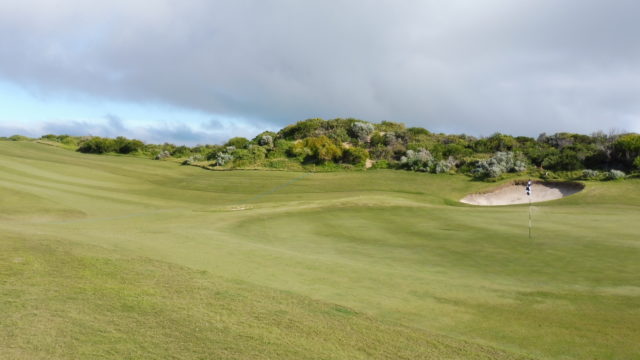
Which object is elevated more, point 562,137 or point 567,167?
point 562,137

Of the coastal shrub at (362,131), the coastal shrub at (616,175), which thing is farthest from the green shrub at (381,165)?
the coastal shrub at (616,175)

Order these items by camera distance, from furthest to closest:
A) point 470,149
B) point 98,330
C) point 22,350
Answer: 1. point 470,149
2. point 98,330
3. point 22,350

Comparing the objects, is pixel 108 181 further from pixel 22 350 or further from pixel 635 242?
pixel 635 242

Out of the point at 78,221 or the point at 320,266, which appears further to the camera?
the point at 78,221

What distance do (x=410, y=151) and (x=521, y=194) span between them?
44.2ft

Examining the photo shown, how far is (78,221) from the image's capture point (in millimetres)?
17578

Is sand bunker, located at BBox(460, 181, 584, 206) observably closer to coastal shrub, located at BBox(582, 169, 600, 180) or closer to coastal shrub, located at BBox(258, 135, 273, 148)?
coastal shrub, located at BBox(582, 169, 600, 180)

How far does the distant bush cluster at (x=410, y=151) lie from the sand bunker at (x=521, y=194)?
2.34 metres

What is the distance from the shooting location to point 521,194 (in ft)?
106

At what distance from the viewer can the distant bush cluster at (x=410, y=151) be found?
3581 cm

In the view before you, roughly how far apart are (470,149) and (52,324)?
45632mm

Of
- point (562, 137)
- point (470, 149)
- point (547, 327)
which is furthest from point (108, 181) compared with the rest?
point (562, 137)

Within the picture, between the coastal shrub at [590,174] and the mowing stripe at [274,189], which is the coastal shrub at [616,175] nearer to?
the coastal shrub at [590,174]

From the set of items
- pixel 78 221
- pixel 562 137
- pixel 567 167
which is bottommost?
pixel 78 221
